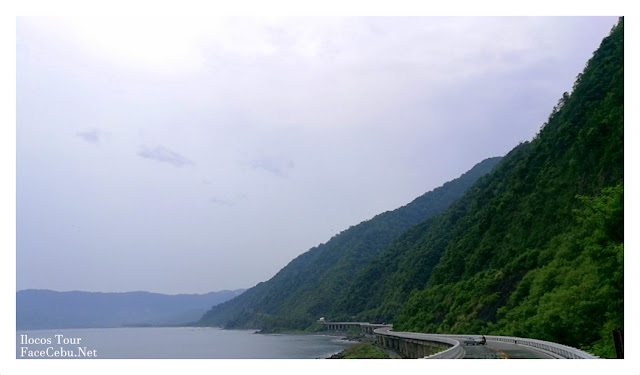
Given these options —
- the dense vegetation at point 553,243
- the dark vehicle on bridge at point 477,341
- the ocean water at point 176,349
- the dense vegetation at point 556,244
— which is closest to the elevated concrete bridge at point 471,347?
the dark vehicle on bridge at point 477,341

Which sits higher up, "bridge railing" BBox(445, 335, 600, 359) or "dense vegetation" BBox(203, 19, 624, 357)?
"dense vegetation" BBox(203, 19, 624, 357)

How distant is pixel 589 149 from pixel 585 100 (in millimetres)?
10997

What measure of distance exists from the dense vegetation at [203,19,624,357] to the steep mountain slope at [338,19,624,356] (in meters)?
0.11

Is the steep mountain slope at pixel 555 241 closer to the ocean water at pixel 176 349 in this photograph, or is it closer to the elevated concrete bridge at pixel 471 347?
the elevated concrete bridge at pixel 471 347

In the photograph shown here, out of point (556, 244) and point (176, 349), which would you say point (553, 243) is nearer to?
point (556, 244)

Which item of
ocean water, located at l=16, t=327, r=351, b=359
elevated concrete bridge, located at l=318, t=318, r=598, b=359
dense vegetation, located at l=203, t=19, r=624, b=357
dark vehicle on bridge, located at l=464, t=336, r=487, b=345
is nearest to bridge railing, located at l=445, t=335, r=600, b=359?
elevated concrete bridge, located at l=318, t=318, r=598, b=359

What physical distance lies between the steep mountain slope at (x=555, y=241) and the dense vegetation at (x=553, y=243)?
4.1 inches

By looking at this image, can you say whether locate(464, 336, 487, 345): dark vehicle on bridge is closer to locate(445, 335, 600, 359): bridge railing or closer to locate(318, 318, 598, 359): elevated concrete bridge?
locate(318, 318, 598, 359): elevated concrete bridge

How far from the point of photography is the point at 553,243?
5397 cm

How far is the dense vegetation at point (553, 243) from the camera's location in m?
29.4

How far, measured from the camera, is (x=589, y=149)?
5469 cm

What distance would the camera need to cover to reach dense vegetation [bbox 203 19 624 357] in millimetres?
29375
